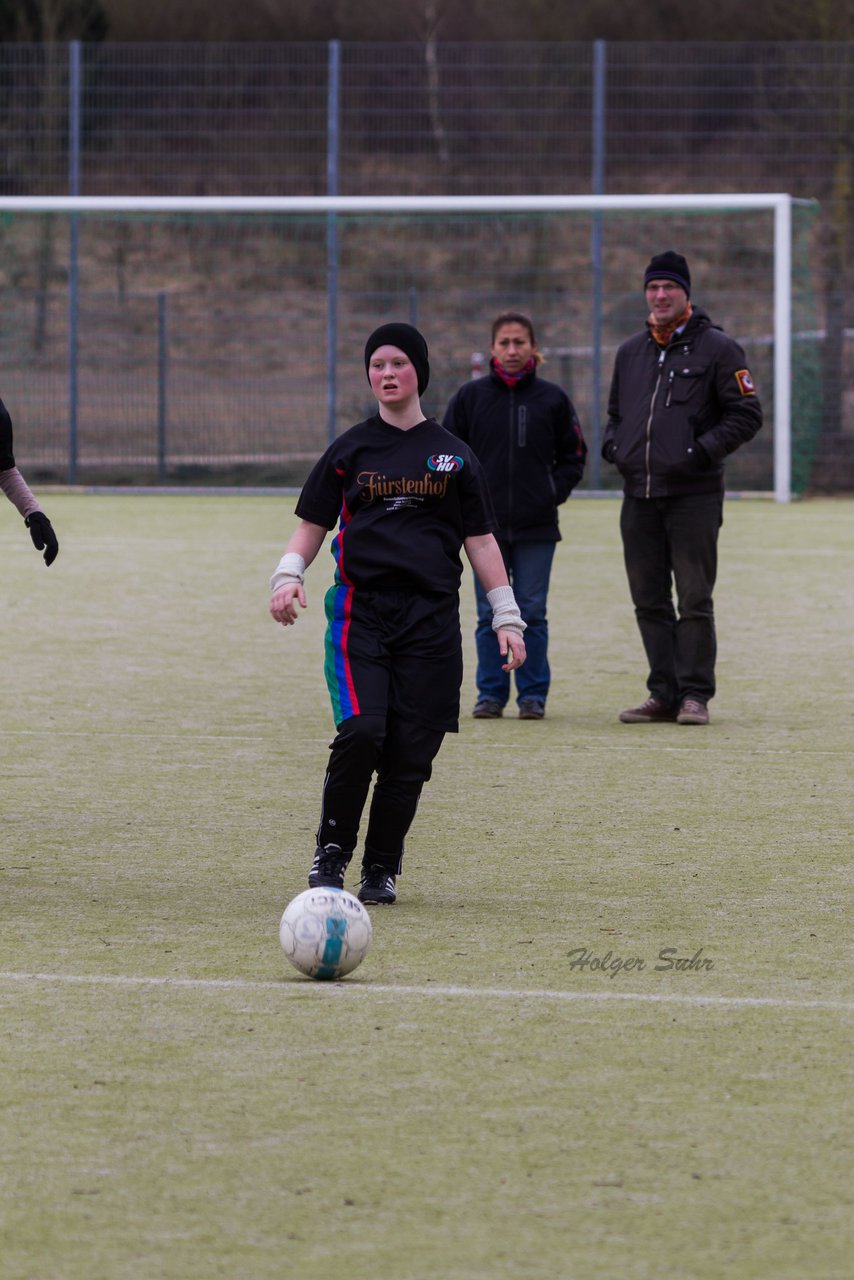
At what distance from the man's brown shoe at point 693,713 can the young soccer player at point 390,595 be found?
365 centimetres

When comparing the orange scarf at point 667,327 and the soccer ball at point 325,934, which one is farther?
the orange scarf at point 667,327

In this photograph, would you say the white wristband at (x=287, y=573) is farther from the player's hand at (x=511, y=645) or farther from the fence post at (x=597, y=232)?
the fence post at (x=597, y=232)

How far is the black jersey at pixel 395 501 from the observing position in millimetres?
5988

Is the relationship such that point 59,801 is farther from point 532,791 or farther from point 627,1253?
point 627,1253

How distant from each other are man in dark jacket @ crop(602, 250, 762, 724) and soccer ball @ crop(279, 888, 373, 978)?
453 centimetres

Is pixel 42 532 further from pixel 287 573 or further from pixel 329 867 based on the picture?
pixel 329 867

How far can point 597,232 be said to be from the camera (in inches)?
1005

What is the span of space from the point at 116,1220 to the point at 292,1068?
899 millimetres

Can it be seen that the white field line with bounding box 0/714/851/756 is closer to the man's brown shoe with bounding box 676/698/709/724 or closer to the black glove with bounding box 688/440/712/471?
the man's brown shoe with bounding box 676/698/709/724

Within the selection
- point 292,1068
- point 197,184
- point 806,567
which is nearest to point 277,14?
point 197,184

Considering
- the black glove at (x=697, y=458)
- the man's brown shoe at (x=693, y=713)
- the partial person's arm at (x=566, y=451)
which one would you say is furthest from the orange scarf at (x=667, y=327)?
the man's brown shoe at (x=693, y=713)

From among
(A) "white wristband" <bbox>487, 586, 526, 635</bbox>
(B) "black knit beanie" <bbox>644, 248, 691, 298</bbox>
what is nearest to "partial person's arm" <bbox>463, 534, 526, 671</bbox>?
(A) "white wristband" <bbox>487, 586, 526, 635</bbox>

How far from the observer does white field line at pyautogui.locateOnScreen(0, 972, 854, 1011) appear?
4984 millimetres

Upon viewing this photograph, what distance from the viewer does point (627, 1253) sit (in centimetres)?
346
